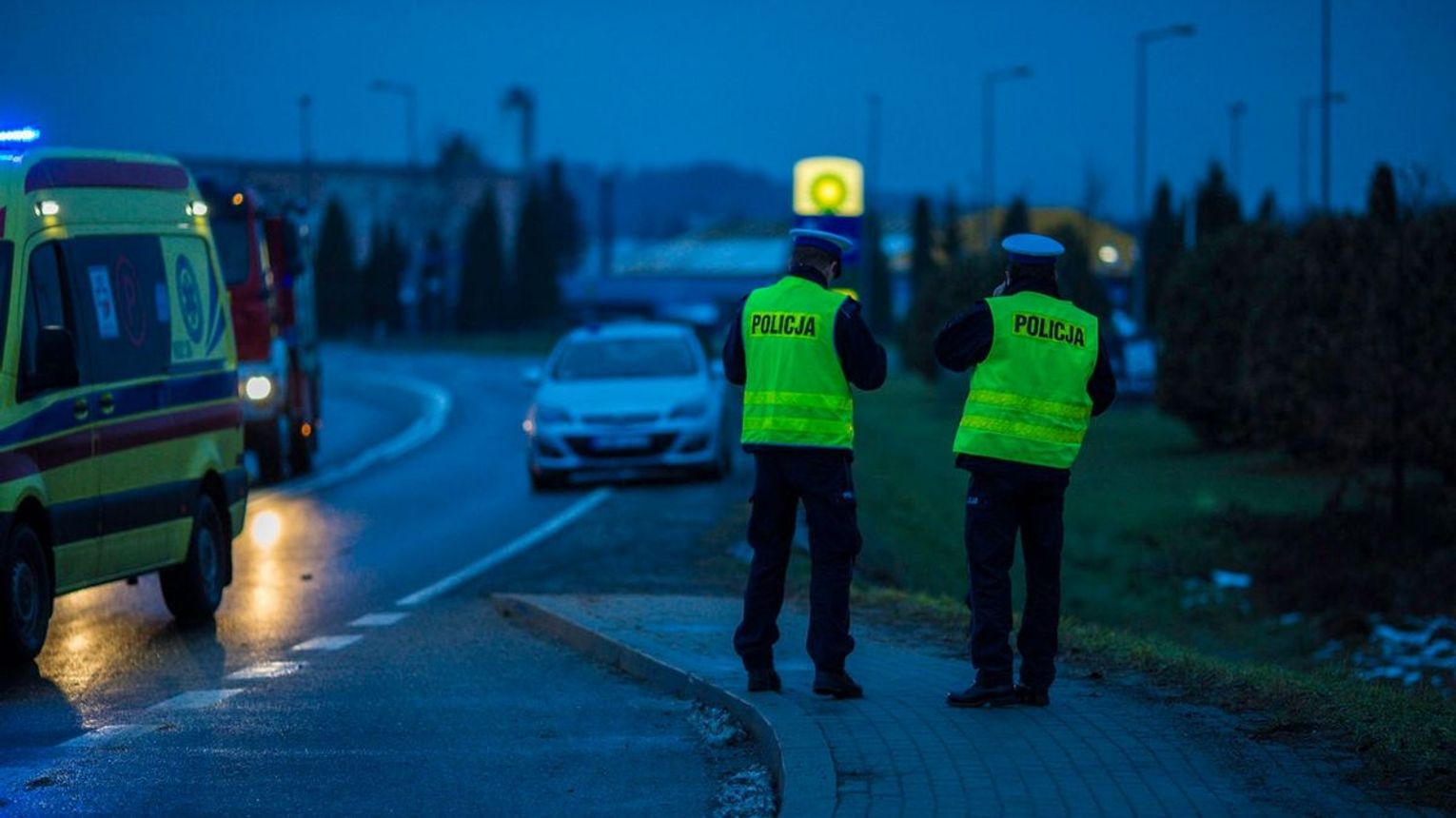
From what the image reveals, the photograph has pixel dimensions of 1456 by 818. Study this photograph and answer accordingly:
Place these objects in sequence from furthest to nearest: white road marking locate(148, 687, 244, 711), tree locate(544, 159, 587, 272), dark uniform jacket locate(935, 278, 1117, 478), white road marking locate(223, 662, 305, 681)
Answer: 1. tree locate(544, 159, 587, 272)
2. white road marking locate(223, 662, 305, 681)
3. white road marking locate(148, 687, 244, 711)
4. dark uniform jacket locate(935, 278, 1117, 478)

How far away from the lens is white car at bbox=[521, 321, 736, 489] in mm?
23609

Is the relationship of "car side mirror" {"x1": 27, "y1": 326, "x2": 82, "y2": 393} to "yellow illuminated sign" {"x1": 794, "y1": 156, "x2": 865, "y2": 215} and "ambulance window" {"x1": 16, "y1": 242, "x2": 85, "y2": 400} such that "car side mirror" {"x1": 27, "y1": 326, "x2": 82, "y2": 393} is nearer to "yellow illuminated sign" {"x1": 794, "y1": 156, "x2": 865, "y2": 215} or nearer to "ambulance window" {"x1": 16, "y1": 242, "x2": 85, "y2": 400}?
"ambulance window" {"x1": 16, "y1": 242, "x2": 85, "y2": 400}

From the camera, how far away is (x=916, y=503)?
26.5 metres

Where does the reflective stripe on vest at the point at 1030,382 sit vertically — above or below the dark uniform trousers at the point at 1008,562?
above

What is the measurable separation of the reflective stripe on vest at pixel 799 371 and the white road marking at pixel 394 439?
13052mm

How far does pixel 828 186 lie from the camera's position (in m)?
18.6

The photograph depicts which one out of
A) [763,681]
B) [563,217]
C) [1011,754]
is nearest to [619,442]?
[763,681]

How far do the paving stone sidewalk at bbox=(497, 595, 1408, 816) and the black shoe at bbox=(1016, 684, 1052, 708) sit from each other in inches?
3.1

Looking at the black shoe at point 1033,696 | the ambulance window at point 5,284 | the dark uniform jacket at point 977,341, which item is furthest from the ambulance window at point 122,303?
the black shoe at point 1033,696

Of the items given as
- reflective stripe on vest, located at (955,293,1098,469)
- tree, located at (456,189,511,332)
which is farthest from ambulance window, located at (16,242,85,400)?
tree, located at (456,189,511,332)

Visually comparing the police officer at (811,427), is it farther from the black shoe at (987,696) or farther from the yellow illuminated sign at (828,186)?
the yellow illuminated sign at (828,186)

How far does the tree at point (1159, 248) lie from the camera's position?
130 feet

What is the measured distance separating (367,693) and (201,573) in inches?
130

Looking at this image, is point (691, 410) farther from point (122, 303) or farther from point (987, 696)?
point (987, 696)
